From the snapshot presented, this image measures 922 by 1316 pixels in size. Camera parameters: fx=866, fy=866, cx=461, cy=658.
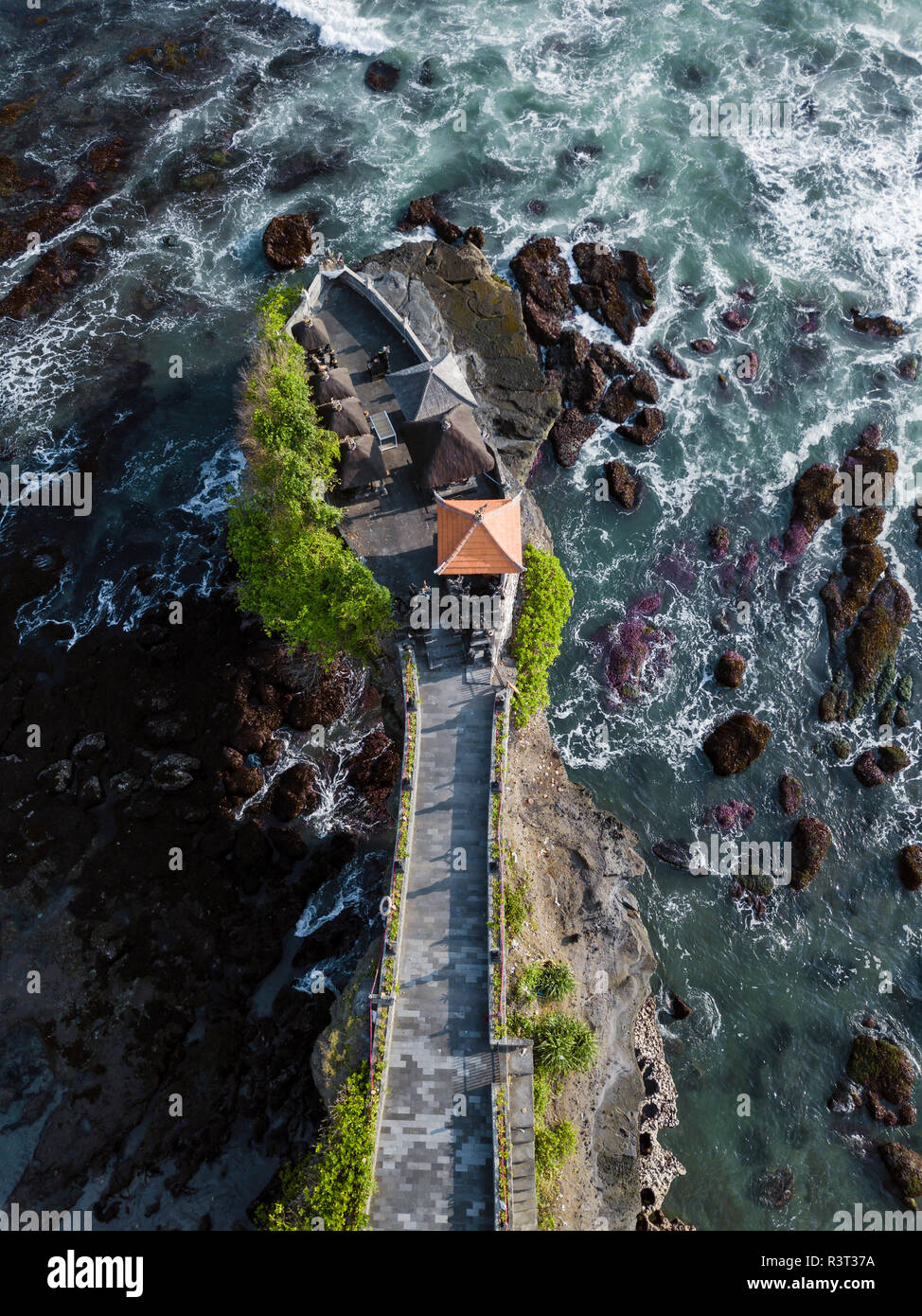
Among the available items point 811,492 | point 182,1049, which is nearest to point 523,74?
point 811,492

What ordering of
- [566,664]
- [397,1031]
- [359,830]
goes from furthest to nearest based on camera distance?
[566,664] < [359,830] < [397,1031]

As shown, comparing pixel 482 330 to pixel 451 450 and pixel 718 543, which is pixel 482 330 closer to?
pixel 451 450

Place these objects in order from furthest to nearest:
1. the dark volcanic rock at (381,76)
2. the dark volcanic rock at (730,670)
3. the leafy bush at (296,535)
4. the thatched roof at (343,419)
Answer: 1. the dark volcanic rock at (381,76)
2. the dark volcanic rock at (730,670)
3. the thatched roof at (343,419)
4. the leafy bush at (296,535)

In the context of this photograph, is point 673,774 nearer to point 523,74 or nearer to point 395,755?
point 395,755

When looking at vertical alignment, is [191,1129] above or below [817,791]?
below

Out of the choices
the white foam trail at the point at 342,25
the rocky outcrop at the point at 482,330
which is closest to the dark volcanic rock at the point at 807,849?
the rocky outcrop at the point at 482,330
